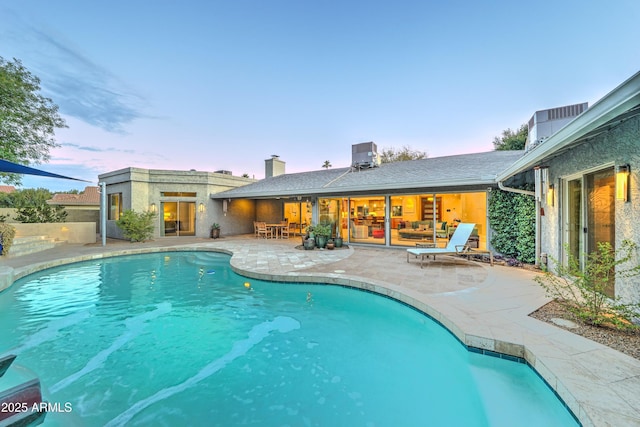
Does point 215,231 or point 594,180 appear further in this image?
point 215,231

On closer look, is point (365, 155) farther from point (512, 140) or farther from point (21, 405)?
point (512, 140)

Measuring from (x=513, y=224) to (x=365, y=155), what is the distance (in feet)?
25.3

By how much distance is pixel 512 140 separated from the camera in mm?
21688

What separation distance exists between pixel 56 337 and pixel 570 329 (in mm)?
7216

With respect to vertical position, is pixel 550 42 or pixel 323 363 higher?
pixel 550 42

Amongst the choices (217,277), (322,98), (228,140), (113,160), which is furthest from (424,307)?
(113,160)

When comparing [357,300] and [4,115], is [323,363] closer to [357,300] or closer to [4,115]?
[357,300]

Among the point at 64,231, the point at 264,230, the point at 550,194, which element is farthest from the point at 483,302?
the point at 64,231

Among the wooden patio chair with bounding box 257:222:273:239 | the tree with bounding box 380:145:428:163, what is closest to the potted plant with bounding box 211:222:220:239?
the wooden patio chair with bounding box 257:222:273:239

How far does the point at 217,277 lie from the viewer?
7277mm

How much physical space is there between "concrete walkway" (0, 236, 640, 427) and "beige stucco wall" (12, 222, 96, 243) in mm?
4006

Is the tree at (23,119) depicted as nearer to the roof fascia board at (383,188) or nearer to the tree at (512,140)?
the roof fascia board at (383,188)

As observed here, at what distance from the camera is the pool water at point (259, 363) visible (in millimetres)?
2494

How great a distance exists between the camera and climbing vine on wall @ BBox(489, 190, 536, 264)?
23.8 feet
